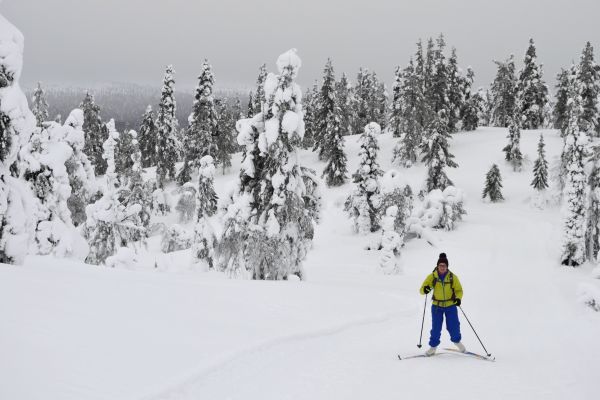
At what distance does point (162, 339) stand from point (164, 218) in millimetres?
46639

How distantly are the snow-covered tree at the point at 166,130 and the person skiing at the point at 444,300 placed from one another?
4913cm

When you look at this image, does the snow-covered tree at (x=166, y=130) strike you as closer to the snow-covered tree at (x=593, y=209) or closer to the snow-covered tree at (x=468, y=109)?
the snow-covered tree at (x=468, y=109)

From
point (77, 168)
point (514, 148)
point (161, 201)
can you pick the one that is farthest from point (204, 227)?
point (514, 148)

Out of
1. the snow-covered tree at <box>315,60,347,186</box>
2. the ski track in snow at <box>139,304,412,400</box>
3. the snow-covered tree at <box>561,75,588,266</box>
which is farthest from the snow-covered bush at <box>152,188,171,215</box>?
the ski track in snow at <box>139,304,412,400</box>

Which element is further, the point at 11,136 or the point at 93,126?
the point at 93,126

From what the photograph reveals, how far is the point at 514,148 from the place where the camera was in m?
53.8

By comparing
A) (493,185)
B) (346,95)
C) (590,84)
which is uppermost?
(346,95)

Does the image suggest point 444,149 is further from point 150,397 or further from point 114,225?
point 150,397

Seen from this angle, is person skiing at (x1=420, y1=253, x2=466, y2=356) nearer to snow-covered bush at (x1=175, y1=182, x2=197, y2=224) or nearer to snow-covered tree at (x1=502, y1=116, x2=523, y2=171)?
snow-covered bush at (x1=175, y1=182, x2=197, y2=224)

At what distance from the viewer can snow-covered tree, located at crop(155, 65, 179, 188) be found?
55719 millimetres

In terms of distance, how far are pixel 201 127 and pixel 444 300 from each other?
47808mm

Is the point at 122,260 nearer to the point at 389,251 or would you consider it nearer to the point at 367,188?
the point at 389,251

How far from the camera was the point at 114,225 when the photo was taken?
73.2ft

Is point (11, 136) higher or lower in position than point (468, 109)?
lower
